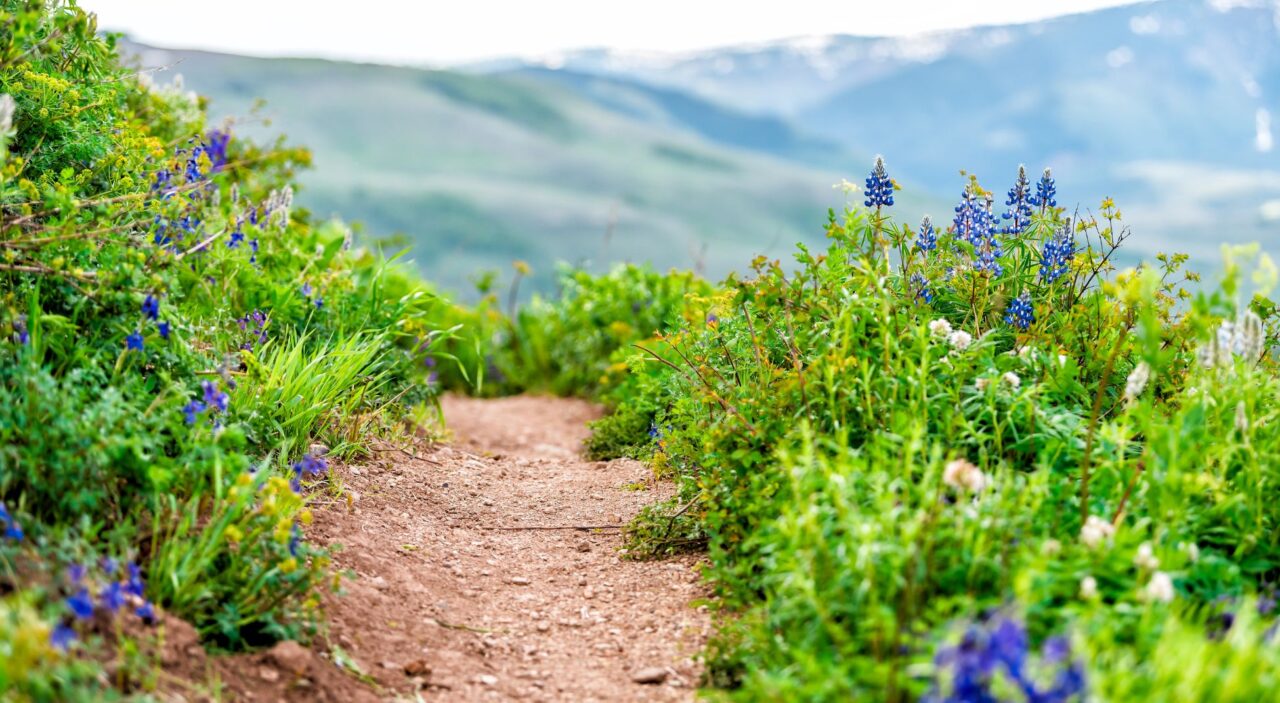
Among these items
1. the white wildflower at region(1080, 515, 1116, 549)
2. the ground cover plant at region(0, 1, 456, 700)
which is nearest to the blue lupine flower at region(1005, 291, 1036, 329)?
the white wildflower at region(1080, 515, 1116, 549)

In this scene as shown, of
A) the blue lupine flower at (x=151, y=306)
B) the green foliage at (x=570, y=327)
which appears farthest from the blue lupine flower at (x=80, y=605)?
the green foliage at (x=570, y=327)

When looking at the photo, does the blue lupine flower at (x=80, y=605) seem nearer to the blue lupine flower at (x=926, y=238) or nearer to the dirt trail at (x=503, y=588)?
the dirt trail at (x=503, y=588)

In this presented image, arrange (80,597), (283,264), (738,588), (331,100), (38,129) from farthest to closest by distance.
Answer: (331,100) → (283,264) → (38,129) → (738,588) → (80,597)

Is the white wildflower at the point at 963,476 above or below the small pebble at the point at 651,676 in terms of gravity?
above

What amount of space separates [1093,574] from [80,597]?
243cm

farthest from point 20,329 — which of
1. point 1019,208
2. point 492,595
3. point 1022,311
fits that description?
point 1019,208

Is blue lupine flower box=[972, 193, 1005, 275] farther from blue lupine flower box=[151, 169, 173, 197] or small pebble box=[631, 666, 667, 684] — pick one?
blue lupine flower box=[151, 169, 173, 197]

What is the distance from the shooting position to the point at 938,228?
14.4ft

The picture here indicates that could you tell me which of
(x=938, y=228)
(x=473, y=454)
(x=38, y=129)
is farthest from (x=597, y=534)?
(x=38, y=129)

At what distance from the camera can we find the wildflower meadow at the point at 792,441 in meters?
2.34

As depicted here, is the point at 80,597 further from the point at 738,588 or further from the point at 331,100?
the point at 331,100

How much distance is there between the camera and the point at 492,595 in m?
3.61

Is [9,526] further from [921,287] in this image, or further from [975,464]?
[921,287]

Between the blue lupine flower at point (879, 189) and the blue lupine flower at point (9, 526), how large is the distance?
3.13 metres
